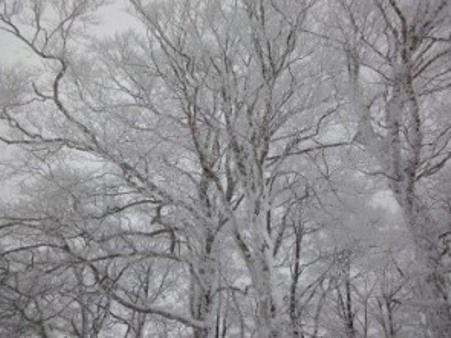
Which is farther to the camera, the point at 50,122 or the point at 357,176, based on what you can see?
the point at 357,176

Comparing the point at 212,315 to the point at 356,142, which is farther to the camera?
the point at 212,315

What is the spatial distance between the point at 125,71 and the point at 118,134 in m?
1.07

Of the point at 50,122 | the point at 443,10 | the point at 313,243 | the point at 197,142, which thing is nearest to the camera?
the point at 443,10

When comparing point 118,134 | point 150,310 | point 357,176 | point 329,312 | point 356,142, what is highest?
point 357,176

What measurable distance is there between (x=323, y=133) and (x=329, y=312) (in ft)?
24.0

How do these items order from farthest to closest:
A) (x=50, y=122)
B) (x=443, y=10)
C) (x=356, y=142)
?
(x=50, y=122) < (x=356, y=142) < (x=443, y=10)

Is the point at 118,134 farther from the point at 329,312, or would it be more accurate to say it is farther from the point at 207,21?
the point at 329,312

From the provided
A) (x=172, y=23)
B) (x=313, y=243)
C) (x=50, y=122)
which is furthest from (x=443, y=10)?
(x=313, y=243)

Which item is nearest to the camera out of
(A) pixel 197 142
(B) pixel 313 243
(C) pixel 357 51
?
(A) pixel 197 142

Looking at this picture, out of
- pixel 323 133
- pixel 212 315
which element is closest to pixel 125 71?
pixel 323 133

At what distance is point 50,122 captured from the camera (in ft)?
24.5

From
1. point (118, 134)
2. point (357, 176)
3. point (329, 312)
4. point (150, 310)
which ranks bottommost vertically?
point (150, 310)

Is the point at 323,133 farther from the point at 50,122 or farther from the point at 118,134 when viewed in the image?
the point at 50,122

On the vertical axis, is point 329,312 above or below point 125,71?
below
